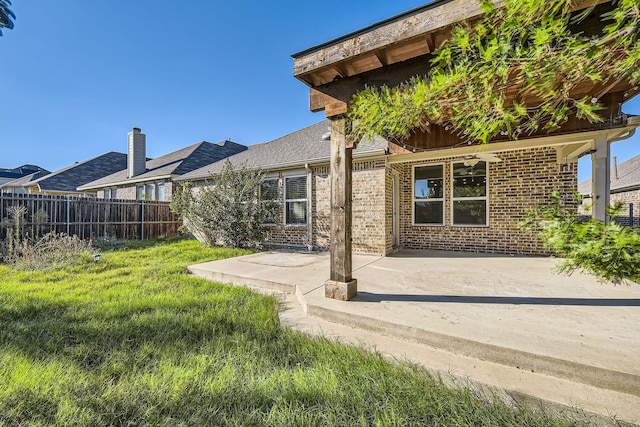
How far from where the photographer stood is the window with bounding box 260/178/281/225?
8406 mm

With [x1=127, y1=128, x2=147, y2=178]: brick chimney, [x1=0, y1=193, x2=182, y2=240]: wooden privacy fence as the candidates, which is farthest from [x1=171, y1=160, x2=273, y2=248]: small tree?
[x1=127, y1=128, x2=147, y2=178]: brick chimney

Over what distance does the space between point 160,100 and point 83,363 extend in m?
13.8

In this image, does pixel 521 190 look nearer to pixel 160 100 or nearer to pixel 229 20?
pixel 229 20

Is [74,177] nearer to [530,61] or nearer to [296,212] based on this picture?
[296,212]

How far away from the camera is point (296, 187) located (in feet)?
27.5

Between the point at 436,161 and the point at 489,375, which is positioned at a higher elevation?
the point at 436,161

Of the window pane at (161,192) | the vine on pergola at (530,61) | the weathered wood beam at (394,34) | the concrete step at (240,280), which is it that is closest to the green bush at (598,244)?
the vine on pergola at (530,61)

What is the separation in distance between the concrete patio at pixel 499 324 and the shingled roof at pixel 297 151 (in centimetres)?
374

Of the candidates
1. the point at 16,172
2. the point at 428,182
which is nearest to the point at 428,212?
the point at 428,182

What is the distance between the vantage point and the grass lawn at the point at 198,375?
158 cm

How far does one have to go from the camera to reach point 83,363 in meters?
2.18

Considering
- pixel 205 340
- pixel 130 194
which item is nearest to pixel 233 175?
pixel 205 340

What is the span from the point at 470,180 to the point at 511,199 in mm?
1020

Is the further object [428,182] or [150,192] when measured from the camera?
[150,192]
